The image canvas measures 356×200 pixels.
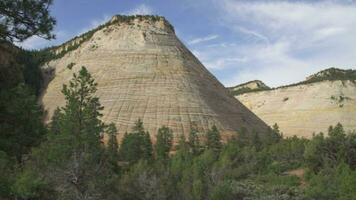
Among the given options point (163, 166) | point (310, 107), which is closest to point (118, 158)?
point (163, 166)

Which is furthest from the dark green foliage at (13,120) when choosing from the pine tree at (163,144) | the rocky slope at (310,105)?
the rocky slope at (310,105)

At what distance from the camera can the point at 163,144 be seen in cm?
5225

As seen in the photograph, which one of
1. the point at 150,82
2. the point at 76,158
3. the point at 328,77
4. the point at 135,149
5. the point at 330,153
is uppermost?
the point at 328,77

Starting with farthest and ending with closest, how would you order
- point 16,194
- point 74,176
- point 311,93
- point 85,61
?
point 311,93 → point 85,61 → point 74,176 → point 16,194

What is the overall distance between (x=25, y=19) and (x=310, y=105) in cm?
9507

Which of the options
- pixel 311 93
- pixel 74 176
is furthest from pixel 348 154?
pixel 311 93

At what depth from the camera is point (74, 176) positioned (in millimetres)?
21016

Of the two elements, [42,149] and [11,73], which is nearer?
[11,73]

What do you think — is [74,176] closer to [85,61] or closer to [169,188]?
[169,188]

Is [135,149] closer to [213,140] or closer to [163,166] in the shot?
[163,166]

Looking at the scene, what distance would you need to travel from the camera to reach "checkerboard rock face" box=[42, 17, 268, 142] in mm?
63062

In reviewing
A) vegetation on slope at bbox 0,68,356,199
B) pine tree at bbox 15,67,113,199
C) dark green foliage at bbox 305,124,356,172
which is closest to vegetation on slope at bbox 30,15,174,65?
vegetation on slope at bbox 0,68,356,199

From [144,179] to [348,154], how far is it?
73.6ft

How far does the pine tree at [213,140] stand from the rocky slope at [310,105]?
42.9 meters
